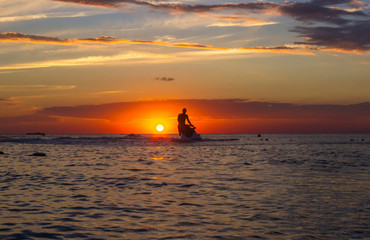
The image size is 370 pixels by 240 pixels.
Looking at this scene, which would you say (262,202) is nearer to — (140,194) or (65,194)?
(140,194)

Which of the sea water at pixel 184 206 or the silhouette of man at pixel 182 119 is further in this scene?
the silhouette of man at pixel 182 119

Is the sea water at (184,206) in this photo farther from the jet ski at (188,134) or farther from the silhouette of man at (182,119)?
the jet ski at (188,134)

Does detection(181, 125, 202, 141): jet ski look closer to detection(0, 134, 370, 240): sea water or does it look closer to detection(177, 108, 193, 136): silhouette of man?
detection(177, 108, 193, 136): silhouette of man

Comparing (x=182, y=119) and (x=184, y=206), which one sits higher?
(x=182, y=119)

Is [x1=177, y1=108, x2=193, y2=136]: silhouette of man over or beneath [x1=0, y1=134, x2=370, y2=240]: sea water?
over

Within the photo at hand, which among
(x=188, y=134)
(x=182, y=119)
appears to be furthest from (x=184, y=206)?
(x=188, y=134)

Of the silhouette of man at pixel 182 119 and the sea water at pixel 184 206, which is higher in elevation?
the silhouette of man at pixel 182 119

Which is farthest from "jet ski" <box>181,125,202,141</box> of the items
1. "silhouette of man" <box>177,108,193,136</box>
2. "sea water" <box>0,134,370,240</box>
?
"sea water" <box>0,134,370,240</box>

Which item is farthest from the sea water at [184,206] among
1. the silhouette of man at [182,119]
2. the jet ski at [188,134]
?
the jet ski at [188,134]

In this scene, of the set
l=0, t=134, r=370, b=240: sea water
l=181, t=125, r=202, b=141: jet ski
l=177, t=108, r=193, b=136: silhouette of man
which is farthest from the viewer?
l=181, t=125, r=202, b=141: jet ski

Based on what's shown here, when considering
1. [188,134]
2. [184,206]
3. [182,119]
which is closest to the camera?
[184,206]

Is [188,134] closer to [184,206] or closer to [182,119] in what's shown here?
[182,119]

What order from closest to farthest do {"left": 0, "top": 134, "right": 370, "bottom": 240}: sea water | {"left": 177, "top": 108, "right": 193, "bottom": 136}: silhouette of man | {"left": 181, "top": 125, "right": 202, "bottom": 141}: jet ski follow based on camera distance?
{"left": 0, "top": 134, "right": 370, "bottom": 240}: sea water, {"left": 177, "top": 108, "right": 193, "bottom": 136}: silhouette of man, {"left": 181, "top": 125, "right": 202, "bottom": 141}: jet ski

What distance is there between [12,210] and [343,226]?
26.7ft
